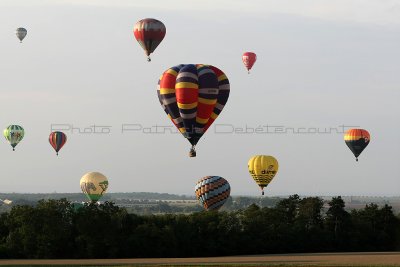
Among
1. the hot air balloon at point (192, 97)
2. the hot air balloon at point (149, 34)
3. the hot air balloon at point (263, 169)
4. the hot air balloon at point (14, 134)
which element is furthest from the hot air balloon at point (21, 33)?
the hot air balloon at point (192, 97)

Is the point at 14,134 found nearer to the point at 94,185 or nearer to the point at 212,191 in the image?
the point at 94,185

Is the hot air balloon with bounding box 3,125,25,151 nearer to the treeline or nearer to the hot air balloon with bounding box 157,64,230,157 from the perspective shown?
the treeline

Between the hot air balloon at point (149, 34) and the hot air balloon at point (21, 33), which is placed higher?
the hot air balloon at point (21, 33)

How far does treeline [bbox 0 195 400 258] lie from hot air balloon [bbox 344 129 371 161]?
6.91 metres

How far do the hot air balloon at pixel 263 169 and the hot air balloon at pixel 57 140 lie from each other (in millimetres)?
35156

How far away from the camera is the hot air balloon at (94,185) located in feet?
403

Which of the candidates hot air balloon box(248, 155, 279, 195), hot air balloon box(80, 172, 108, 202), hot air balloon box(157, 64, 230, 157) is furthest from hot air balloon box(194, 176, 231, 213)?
hot air balloon box(157, 64, 230, 157)

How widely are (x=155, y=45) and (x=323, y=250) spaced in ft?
96.6

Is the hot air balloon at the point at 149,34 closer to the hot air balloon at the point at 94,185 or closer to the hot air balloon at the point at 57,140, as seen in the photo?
the hot air balloon at the point at 94,185

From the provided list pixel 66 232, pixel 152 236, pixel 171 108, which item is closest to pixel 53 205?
pixel 66 232

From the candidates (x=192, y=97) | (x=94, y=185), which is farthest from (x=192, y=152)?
(x=94, y=185)

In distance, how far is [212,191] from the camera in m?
109

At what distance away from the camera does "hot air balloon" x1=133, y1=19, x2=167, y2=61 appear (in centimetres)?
7819

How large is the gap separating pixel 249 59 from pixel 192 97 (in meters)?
39.0
